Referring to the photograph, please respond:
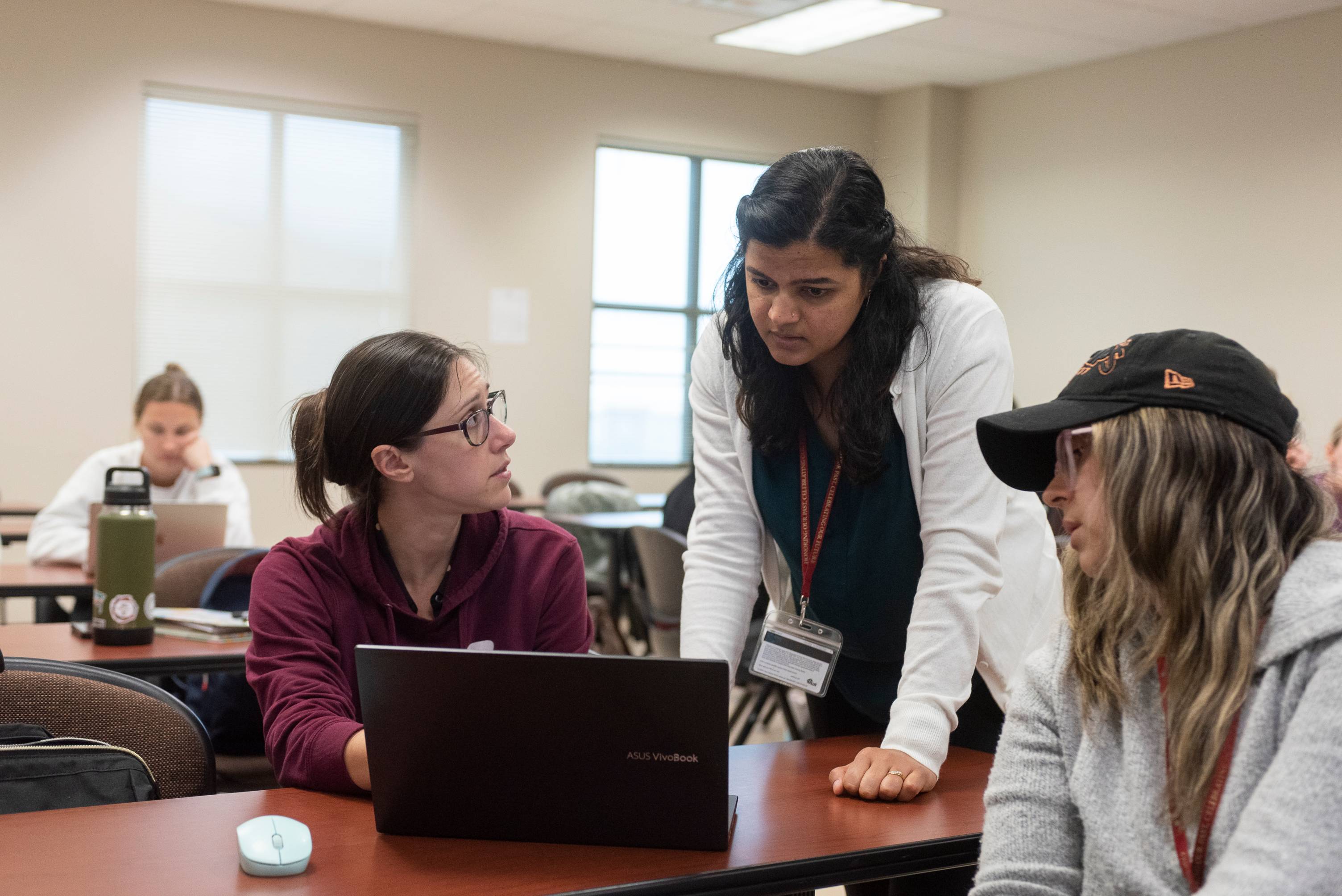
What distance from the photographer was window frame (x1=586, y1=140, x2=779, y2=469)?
7.11 metres

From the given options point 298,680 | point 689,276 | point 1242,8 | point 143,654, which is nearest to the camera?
point 298,680

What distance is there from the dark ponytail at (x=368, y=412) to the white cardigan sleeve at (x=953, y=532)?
65 centimetres

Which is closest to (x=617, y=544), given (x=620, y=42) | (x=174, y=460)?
(x=174, y=460)

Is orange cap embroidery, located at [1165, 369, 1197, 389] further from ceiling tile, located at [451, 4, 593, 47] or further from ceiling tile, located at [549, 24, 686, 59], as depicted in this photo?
ceiling tile, located at [549, 24, 686, 59]

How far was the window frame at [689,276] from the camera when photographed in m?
7.11

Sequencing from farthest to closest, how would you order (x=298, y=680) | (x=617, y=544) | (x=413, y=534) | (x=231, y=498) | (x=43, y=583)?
1. (x=617, y=544)
2. (x=231, y=498)
3. (x=43, y=583)
4. (x=413, y=534)
5. (x=298, y=680)

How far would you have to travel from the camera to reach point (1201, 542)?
1059 millimetres

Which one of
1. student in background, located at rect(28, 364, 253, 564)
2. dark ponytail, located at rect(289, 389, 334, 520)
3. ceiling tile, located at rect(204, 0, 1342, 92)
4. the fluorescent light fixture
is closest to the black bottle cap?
dark ponytail, located at rect(289, 389, 334, 520)

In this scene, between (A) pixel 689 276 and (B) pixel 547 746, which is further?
(A) pixel 689 276

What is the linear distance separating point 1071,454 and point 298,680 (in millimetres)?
911

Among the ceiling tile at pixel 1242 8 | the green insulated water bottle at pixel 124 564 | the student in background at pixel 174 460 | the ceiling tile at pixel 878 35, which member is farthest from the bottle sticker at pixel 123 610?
the ceiling tile at pixel 1242 8

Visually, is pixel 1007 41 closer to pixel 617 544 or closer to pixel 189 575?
pixel 617 544

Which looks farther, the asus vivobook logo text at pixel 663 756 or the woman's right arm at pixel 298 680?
the woman's right arm at pixel 298 680

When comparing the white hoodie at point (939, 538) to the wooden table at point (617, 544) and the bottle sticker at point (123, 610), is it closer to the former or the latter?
the bottle sticker at point (123, 610)
